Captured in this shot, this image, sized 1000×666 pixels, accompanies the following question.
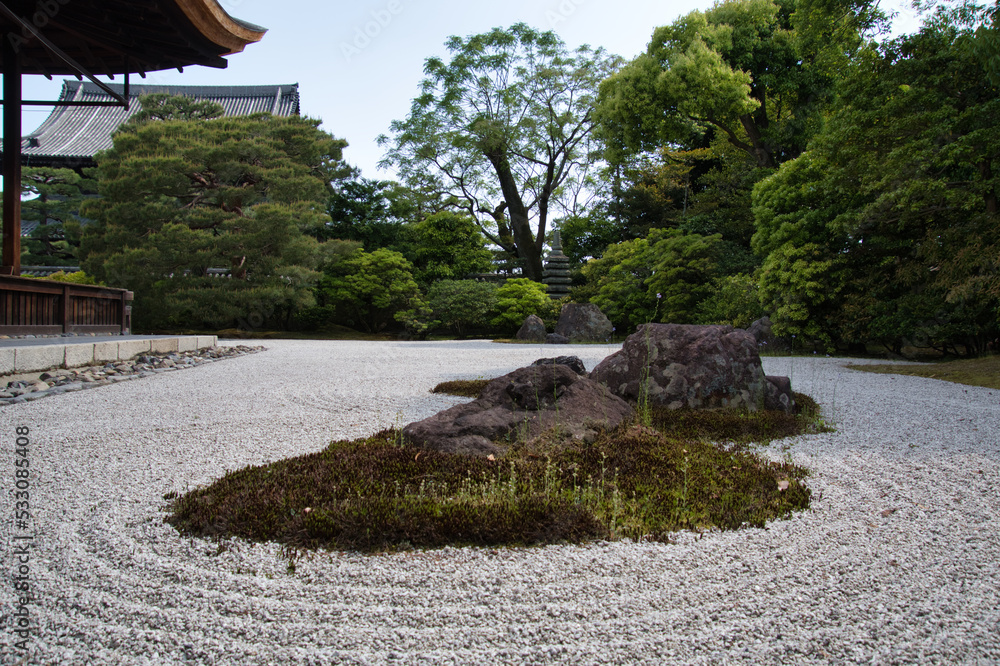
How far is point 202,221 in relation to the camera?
13141mm

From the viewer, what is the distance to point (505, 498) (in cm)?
219

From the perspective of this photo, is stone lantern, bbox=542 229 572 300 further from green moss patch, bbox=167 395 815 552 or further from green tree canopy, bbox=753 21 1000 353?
green moss patch, bbox=167 395 815 552

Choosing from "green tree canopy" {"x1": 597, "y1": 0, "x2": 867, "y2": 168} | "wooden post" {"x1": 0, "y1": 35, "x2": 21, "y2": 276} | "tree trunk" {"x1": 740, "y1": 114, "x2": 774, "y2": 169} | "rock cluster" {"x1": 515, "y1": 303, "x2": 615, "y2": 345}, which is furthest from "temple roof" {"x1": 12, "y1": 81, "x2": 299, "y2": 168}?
"tree trunk" {"x1": 740, "y1": 114, "x2": 774, "y2": 169}

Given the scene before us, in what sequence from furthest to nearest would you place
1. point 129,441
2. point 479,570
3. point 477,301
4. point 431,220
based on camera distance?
point 431,220, point 477,301, point 129,441, point 479,570

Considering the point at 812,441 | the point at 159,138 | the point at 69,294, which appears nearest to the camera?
the point at 812,441

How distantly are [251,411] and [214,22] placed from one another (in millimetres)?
5250

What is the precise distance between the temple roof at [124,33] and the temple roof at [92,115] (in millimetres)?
8624

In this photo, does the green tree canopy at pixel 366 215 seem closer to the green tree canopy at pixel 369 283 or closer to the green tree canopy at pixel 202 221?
the green tree canopy at pixel 369 283

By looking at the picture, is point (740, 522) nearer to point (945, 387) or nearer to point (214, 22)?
point (945, 387)

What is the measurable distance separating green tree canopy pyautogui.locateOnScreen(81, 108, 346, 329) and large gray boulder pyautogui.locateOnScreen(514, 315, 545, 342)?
5.45 meters

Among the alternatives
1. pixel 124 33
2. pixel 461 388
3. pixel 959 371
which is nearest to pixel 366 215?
pixel 124 33

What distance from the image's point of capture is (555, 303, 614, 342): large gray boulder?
13547mm

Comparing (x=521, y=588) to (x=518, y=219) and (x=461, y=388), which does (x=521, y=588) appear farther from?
(x=518, y=219)

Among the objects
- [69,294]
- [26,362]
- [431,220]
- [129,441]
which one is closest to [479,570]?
[129,441]
